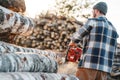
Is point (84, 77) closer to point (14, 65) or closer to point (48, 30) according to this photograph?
point (14, 65)

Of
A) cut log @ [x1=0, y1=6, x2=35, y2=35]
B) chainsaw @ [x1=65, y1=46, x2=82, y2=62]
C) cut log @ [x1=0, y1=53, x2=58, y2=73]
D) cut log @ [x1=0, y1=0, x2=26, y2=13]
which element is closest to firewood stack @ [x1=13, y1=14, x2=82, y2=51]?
chainsaw @ [x1=65, y1=46, x2=82, y2=62]

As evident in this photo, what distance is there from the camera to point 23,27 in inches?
176

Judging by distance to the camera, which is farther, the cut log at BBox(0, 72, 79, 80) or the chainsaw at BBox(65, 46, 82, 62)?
the chainsaw at BBox(65, 46, 82, 62)

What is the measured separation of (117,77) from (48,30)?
3912mm

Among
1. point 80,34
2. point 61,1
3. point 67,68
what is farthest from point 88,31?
point 61,1

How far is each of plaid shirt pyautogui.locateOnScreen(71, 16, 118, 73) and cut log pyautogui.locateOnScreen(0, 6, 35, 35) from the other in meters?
0.77

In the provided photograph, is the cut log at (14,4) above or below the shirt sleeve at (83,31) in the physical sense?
above

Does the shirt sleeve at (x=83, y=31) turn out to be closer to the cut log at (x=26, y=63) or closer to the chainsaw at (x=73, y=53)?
the cut log at (x=26, y=63)

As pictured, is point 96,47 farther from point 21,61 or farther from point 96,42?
A: point 21,61

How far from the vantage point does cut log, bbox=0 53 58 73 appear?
2779 millimetres

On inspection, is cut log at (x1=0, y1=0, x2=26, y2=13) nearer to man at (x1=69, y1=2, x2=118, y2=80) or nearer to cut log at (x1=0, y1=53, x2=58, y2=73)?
man at (x1=69, y1=2, x2=118, y2=80)

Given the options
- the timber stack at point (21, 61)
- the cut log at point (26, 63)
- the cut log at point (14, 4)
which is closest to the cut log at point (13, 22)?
the timber stack at point (21, 61)

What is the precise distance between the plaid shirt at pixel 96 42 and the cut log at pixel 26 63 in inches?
41.1

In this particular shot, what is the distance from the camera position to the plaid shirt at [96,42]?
15.9ft
